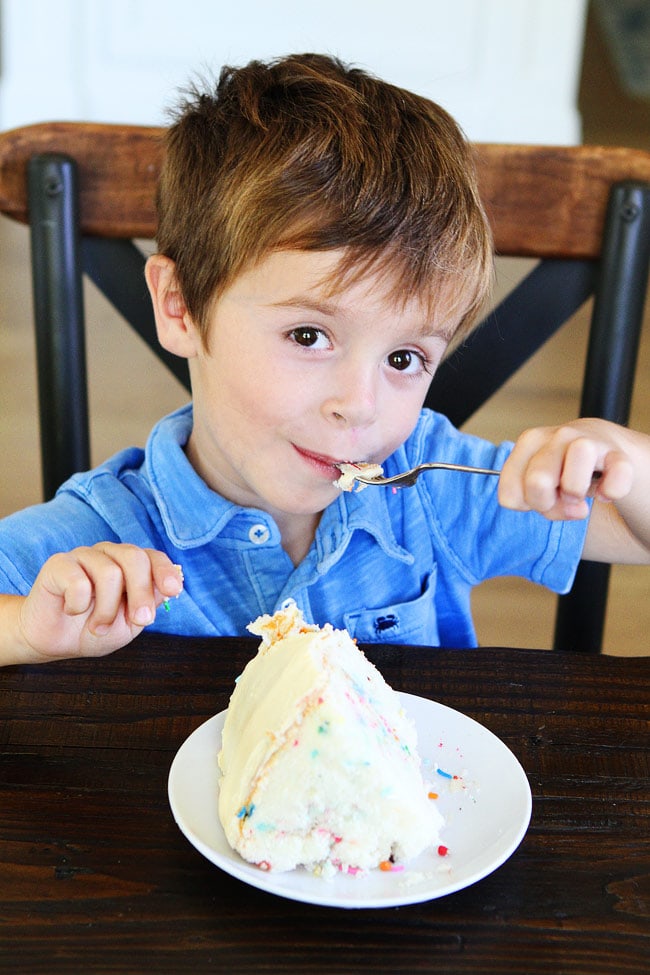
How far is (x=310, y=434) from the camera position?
0.98 metres

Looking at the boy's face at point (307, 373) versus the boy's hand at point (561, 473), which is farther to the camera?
the boy's face at point (307, 373)

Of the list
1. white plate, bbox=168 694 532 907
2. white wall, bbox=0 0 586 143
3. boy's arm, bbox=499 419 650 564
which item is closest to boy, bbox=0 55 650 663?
boy's arm, bbox=499 419 650 564

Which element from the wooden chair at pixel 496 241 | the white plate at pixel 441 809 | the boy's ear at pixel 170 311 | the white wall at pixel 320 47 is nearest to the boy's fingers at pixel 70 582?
the white plate at pixel 441 809

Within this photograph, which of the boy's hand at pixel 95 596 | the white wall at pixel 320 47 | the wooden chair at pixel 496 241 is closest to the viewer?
the boy's hand at pixel 95 596

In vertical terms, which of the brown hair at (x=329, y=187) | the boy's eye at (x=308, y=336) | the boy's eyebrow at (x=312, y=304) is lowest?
the boy's eye at (x=308, y=336)

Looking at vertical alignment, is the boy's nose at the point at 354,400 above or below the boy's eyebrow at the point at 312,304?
below

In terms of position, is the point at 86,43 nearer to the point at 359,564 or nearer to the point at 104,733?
the point at 359,564

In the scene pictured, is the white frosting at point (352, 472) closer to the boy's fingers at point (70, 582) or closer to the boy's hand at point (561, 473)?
the boy's hand at point (561, 473)

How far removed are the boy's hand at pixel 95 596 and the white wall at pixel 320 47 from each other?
8.94 feet

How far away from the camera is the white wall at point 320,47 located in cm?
327

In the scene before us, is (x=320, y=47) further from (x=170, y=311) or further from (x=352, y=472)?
(x=352, y=472)

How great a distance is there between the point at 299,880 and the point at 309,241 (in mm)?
530

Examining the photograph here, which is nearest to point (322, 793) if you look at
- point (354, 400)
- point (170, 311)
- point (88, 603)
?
point (88, 603)

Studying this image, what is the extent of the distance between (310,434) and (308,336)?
0.09 meters
